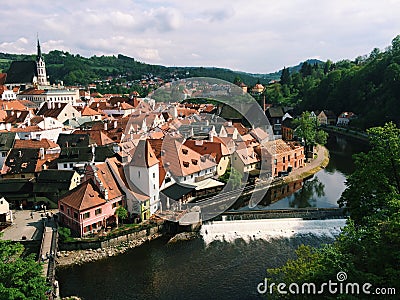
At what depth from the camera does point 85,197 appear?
22.2 meters

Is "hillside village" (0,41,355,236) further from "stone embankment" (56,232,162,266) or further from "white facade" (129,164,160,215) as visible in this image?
"stone embankment" (56,232,162,266)

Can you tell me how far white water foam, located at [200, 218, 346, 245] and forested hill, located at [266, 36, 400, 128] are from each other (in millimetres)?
40768

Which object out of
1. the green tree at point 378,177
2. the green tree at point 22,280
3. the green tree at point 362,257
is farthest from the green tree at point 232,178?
the green tree at point 22,280

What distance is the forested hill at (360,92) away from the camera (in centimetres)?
6128

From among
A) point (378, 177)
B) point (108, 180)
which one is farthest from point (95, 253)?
point (378, 177)

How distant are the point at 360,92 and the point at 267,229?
186 ft

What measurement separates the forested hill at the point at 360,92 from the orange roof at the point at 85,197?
50.1m

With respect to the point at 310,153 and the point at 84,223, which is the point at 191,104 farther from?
the point at 84,223

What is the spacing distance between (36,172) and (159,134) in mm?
11700

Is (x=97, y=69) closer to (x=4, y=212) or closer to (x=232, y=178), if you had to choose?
(x=232, y=178)

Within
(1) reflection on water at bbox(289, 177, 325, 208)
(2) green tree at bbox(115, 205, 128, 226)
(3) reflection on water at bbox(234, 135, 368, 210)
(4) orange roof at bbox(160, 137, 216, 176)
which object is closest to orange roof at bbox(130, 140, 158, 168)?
(4) orange roof at bbox(160, 137, 216, 176)

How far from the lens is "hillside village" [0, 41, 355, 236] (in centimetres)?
2333

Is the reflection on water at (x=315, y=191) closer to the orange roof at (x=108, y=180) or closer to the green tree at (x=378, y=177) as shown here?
the orange roof at (x=108, y=180)

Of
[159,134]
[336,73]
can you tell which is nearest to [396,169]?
[159,134]
